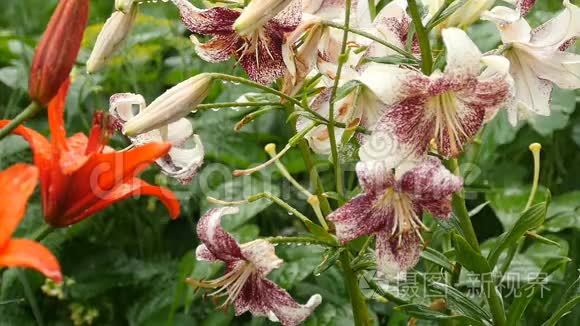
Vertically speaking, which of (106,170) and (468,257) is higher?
(106,170)

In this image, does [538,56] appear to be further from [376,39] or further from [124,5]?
[124,5]

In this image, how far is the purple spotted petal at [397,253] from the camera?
2.46ft

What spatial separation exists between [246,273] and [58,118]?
1.06 ft

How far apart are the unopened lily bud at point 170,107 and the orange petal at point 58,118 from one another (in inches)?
5.9

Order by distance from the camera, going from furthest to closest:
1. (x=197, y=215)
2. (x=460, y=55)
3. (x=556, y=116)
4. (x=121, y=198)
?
(x=197, y=215) < (x=556, y=116) < (x=460, y=55) < (x=121, y=198)

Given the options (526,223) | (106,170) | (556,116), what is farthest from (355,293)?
(556,116)

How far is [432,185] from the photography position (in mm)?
700

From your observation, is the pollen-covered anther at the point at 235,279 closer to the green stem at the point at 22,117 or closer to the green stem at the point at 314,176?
the green stem at the point at 314,176

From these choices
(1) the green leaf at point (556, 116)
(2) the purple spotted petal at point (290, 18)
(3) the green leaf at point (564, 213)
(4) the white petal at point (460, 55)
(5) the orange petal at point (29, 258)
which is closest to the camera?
(5) the orange petal at point (29, 258)

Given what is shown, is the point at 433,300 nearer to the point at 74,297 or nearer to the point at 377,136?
the point at 377,136

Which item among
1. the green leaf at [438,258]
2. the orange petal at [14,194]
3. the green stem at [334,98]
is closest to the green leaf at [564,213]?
the green leaf at [438,258]

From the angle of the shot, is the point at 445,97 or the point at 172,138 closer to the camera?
the point at 445,97

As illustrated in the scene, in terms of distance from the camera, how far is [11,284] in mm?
1234

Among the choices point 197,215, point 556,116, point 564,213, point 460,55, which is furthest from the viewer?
point 197,215
